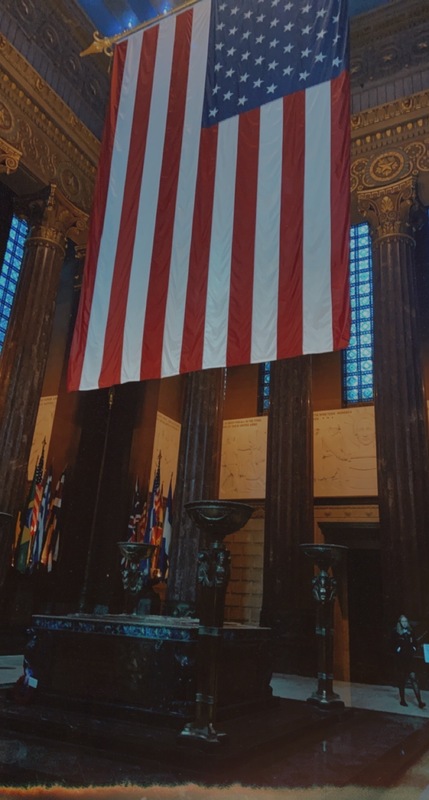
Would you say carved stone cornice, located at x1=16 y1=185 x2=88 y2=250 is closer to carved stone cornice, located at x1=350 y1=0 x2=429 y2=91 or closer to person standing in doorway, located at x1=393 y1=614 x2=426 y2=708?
carved stone cornice, located at x1=350 y1=0 x2=429 y2=91

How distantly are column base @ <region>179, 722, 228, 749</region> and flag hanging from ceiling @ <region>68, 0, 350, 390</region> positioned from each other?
3614 millimetres

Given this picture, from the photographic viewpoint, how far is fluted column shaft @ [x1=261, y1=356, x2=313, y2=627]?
953cm

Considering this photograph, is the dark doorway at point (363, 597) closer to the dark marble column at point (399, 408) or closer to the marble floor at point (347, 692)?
the marble floor at point (347, 692)

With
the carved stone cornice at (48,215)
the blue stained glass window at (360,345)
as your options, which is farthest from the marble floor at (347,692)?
the carved stone cornice at (48,215)

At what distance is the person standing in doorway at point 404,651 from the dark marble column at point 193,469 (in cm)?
292

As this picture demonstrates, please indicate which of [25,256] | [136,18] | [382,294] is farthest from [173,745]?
[136,18]

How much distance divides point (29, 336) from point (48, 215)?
2.79 meters

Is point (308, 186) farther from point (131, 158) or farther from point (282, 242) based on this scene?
point (131, 158)

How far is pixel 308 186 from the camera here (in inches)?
261

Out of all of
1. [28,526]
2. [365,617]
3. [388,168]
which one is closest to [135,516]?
[28,526]

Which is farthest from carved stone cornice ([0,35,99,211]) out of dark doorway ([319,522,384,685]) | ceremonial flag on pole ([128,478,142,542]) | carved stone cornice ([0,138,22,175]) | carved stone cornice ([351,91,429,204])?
dark doorway ([319,522,384,685])

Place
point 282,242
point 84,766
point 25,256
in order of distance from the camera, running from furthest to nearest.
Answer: point 25,256 → point 282,242 → point 84,766

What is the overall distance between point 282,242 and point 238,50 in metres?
3.22

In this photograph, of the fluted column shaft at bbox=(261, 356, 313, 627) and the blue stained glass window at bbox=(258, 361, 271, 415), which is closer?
the fluted column shaft at bbox=(261, 356, 313, 627)
